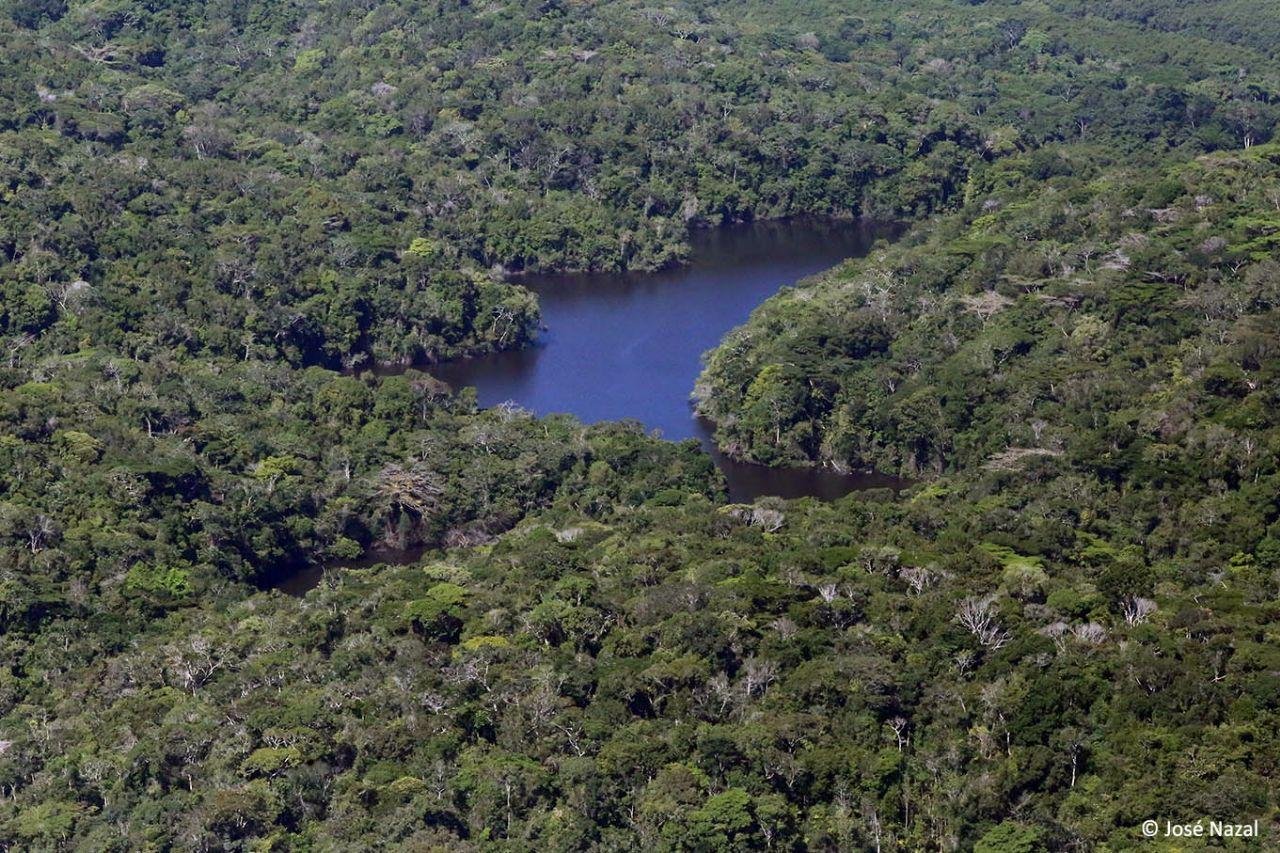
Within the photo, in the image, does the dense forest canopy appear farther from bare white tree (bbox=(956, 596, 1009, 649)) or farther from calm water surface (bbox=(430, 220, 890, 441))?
calm water surface (bbox=(430, 220, 890, 441))

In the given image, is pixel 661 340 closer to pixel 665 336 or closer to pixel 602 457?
pixel 665 336

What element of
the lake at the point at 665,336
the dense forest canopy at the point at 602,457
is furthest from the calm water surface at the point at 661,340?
the dense forest canopy at the point at 602,457

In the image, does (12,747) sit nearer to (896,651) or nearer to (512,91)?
(896,651)

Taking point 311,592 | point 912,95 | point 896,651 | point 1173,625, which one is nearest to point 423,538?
point 311,592

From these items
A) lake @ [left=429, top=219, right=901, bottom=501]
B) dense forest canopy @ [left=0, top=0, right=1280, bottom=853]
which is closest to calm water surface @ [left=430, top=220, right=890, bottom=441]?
lake @ [left=429, top=219, right=901, bottom=501]

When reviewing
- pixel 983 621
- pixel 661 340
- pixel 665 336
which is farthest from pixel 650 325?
pixel 983 621

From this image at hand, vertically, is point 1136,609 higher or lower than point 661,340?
higher

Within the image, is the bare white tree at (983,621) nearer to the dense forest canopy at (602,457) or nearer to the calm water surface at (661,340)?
the dense forest canopy at (602,457)
